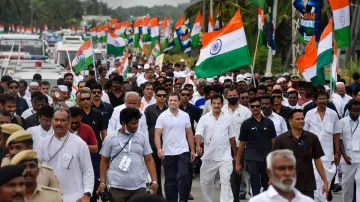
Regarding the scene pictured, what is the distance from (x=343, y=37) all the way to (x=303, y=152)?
18.7 feet

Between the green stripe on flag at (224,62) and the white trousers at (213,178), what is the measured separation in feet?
11.5

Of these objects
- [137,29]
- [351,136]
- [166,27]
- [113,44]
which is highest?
[166,27]

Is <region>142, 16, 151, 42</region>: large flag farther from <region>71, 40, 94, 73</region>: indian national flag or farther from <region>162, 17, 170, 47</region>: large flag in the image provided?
<region>71, 40, 94, 73</region>: indian national flag

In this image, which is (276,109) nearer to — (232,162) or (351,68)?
(232,162)

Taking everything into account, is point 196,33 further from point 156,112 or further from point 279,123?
point 279,123

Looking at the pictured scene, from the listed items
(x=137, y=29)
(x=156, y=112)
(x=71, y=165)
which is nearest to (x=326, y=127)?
(x=156, y=112)

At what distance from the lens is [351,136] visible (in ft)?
45.8

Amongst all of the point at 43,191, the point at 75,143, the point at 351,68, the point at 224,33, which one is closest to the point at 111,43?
the point at 351,68

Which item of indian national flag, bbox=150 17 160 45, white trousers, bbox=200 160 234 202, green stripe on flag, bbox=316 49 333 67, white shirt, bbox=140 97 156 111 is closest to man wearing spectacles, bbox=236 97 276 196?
white trousers, bbox=200 160 234 202

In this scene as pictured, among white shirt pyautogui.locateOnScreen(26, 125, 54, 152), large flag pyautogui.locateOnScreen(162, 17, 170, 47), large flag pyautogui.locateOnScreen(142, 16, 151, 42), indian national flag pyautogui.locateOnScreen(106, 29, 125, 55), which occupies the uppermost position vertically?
large flag pyautogui.locateOnScreen(162, 17, 170, 47)

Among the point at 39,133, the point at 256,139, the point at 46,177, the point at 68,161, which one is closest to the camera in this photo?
the point at 46,177

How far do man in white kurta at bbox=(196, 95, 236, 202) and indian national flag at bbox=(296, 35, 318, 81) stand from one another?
389 centimetres

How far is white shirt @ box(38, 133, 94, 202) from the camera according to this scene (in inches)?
386

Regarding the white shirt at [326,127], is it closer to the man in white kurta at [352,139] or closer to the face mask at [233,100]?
the man in white kurta at [352,139]
